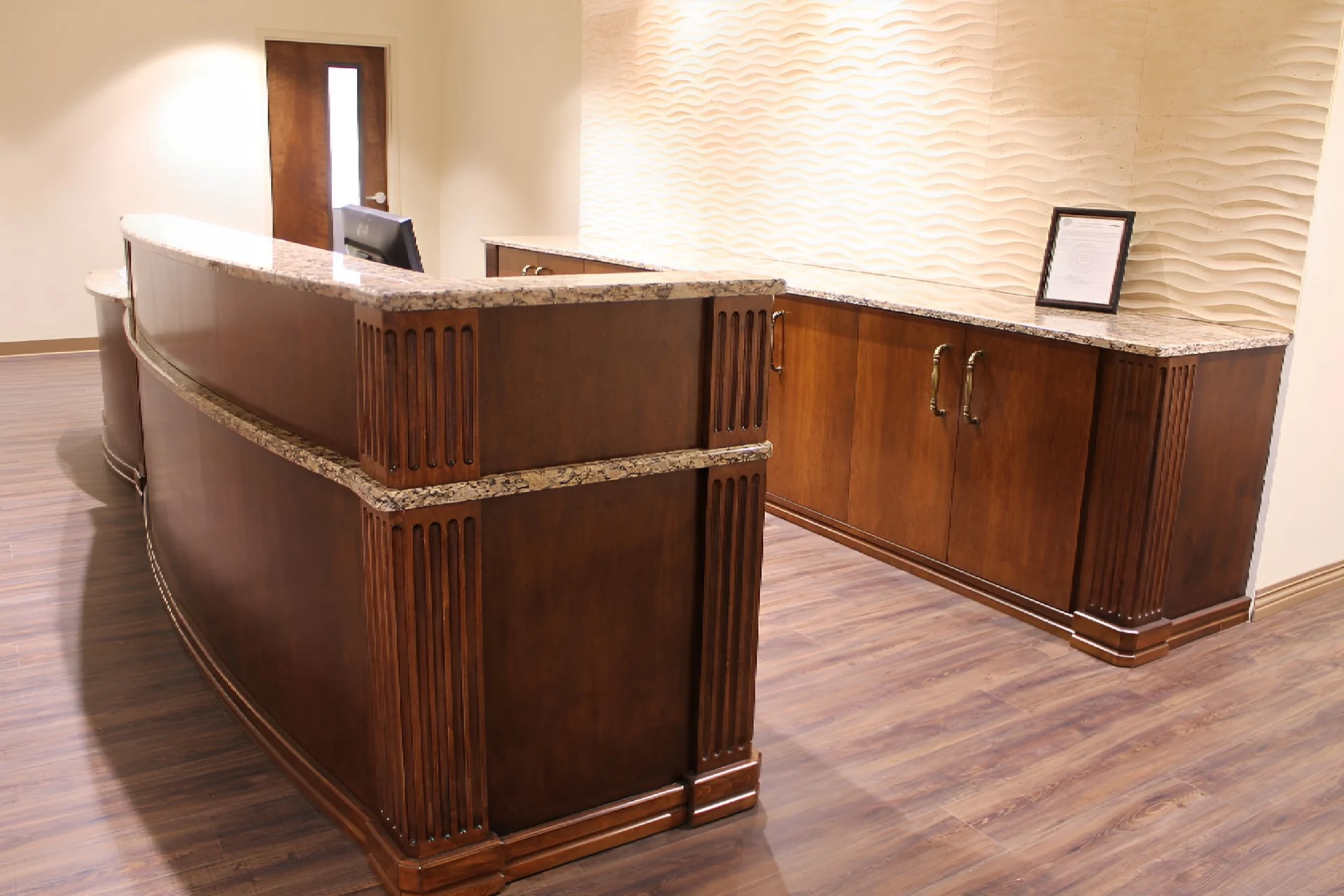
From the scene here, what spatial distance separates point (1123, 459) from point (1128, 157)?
1.13 metres

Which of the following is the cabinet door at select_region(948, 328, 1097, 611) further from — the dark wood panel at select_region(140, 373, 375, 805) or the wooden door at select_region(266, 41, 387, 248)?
the wooden door at select_region(266, 41, 387, 248)

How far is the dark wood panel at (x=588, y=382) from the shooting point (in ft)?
6.67

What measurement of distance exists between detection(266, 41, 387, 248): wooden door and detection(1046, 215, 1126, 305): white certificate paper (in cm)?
613

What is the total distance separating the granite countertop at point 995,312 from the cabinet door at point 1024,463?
7cm

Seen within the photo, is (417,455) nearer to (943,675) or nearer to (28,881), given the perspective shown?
(28,881)

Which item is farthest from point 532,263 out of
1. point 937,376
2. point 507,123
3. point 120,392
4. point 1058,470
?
point 1058,470

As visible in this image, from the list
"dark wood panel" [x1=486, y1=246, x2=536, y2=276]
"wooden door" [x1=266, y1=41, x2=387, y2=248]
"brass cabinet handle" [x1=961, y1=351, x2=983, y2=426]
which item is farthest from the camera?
"wooden door" [x1=266, y1=41, x2=387, y2=248]

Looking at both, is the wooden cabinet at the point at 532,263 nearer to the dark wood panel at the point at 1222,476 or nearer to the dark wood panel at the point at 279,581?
the dark wood panel at the point at 279,581

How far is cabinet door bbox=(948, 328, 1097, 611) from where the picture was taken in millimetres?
3391

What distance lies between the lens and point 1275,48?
10.8ft

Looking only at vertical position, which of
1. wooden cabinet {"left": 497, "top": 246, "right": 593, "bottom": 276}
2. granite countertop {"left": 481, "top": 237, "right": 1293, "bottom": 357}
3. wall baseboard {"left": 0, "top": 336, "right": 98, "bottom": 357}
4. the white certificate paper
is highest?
the white certificate paper

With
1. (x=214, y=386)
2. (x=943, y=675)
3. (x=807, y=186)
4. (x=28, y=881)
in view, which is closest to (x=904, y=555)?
(x=943, y=675)

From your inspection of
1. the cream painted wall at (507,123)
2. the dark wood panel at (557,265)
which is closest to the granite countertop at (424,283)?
the dark wood panel at (557,265)

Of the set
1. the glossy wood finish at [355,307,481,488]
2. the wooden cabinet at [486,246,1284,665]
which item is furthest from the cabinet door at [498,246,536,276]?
the glossy wood finish at [355,307,481,488]
